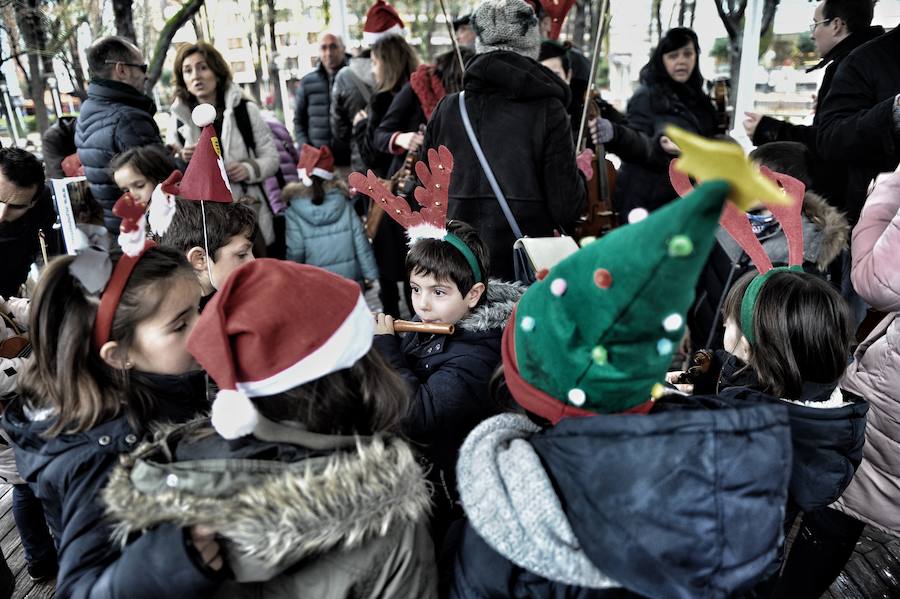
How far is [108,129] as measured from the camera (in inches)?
114

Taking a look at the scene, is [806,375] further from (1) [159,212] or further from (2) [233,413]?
(1) [159,212]

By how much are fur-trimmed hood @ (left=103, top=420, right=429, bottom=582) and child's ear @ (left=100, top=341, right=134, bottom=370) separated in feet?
0.85

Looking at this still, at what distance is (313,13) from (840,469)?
1337 centimetres

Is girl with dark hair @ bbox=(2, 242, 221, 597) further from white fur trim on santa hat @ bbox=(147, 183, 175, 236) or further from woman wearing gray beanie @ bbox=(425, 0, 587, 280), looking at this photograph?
woman wearing gray beanie @ bbox=(425, 0, 587, 280)

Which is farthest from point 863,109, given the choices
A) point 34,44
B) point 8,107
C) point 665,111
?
point 8,107

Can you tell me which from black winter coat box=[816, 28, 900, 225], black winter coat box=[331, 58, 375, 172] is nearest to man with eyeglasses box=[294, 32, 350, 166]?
black winter coat box=[331, 58, 375, 172]

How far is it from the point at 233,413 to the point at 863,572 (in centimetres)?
226

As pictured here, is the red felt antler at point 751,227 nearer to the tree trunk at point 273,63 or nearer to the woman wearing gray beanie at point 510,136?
the woman wearing gray beanie at point 510,136

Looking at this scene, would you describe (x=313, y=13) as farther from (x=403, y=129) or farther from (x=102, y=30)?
(x=403, y=129)

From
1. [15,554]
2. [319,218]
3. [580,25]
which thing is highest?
[580,25]

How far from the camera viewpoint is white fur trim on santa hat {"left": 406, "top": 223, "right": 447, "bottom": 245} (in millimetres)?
1924

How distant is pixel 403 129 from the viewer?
356cm

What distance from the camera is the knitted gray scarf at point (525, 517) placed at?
0.92m

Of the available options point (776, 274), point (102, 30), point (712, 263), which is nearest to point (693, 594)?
point (776, 274)
